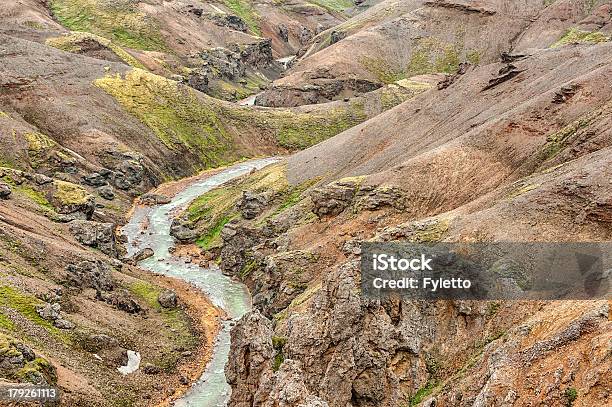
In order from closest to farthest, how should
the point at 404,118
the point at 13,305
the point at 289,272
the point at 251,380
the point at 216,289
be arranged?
the point at 251,380 < the point at 13,305 < the point at 289,272 < the point at 216,289 < the point at 404,118

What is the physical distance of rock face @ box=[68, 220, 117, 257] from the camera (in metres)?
87.2

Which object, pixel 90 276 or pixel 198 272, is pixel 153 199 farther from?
pixel 90 276

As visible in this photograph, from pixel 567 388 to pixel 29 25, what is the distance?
687 ft

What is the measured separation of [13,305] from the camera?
59750mm

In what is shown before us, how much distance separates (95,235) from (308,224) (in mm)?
33180

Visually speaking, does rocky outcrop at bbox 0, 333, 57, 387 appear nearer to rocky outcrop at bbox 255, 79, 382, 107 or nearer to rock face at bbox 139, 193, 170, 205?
rock face at bbox 139, 193, 170, 205

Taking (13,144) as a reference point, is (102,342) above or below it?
below

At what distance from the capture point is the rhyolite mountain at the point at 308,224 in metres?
41.3

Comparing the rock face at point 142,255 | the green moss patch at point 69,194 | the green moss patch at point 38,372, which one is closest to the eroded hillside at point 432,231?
the rock face at point 142,255

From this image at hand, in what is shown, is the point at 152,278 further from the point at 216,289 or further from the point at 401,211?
the point at 401,211

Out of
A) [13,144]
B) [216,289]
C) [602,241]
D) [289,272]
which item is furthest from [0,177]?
[602,241]

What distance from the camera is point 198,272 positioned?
93.6 metres

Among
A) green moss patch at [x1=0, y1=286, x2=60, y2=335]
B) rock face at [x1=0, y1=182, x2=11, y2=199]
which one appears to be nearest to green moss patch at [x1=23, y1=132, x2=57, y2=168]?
rock face at [x1=0, y1=182, x2=11, y2=199]

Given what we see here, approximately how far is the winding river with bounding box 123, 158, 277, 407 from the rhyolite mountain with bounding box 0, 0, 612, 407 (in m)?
2.71
